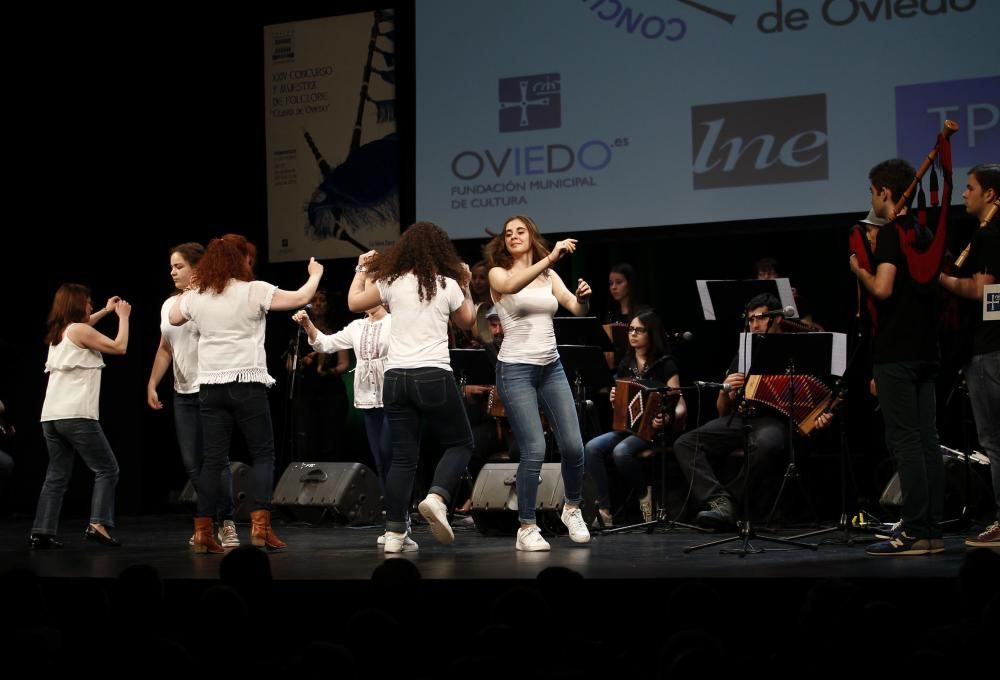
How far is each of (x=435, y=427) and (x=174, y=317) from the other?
1497mm

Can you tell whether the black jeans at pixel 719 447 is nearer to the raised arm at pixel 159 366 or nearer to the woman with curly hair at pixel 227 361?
the woman with curly hair at pixel 227 361

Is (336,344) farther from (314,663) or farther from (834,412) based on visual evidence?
(314,663)

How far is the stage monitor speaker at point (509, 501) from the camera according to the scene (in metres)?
6.55

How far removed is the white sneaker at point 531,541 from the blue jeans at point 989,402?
2.06 meters

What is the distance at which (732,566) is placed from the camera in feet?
15.0

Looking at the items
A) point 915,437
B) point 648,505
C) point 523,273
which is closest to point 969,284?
point 915,437

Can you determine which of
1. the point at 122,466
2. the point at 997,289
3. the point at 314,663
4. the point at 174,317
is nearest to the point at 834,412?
the point at 997,289

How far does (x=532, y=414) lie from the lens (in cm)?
544

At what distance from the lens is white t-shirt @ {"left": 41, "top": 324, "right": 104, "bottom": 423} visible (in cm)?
650

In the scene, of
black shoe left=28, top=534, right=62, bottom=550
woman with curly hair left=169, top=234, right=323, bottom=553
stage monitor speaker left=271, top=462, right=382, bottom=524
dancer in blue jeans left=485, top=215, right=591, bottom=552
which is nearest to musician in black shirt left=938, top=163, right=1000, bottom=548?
dancer in blue jeans left=485, top=215, right=591, bottom=552

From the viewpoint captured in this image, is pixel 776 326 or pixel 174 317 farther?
pixel 776 326

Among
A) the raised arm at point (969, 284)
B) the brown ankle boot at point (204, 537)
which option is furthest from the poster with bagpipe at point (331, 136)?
the raised arm at point (969, 284)

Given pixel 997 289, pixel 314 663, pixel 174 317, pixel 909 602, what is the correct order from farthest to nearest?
pixel 174 317
pixel 997 289
pixel 909 602
pixel 314 663

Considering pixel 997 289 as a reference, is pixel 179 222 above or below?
above
